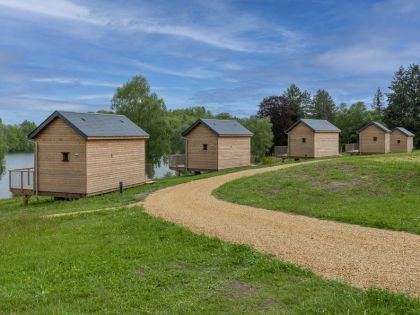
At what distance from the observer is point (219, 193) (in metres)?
19.9

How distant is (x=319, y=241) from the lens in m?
10.5

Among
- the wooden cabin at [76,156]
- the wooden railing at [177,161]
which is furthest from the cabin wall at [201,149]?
the wooden cabin at [76,156]

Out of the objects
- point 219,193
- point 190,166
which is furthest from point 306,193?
point 190,166

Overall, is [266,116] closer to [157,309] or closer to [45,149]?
[45,149]

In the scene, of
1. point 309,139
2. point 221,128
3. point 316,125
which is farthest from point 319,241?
point 316,125

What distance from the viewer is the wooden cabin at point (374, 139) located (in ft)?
164

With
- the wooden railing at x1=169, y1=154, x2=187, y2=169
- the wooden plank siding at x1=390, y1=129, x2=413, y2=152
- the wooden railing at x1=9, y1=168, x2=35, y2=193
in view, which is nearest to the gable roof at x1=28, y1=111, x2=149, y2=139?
the wooden railing at x1=9, y1=168, x2=35, y2=193

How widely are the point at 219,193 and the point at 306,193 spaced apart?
13.4 feet

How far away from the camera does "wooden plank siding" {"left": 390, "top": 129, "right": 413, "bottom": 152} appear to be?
54156 millimetres

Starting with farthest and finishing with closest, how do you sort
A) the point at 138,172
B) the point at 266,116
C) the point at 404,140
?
the point at 266,116 → the point at 404,140 → the point at 138,172

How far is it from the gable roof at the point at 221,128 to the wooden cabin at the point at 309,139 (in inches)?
360

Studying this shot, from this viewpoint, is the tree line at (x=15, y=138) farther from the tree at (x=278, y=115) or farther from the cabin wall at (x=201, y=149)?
the tree at (x=278, y=115)

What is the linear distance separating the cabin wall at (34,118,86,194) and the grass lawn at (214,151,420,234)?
7.75 meters

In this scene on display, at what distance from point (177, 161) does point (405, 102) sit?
5098 centimetres
